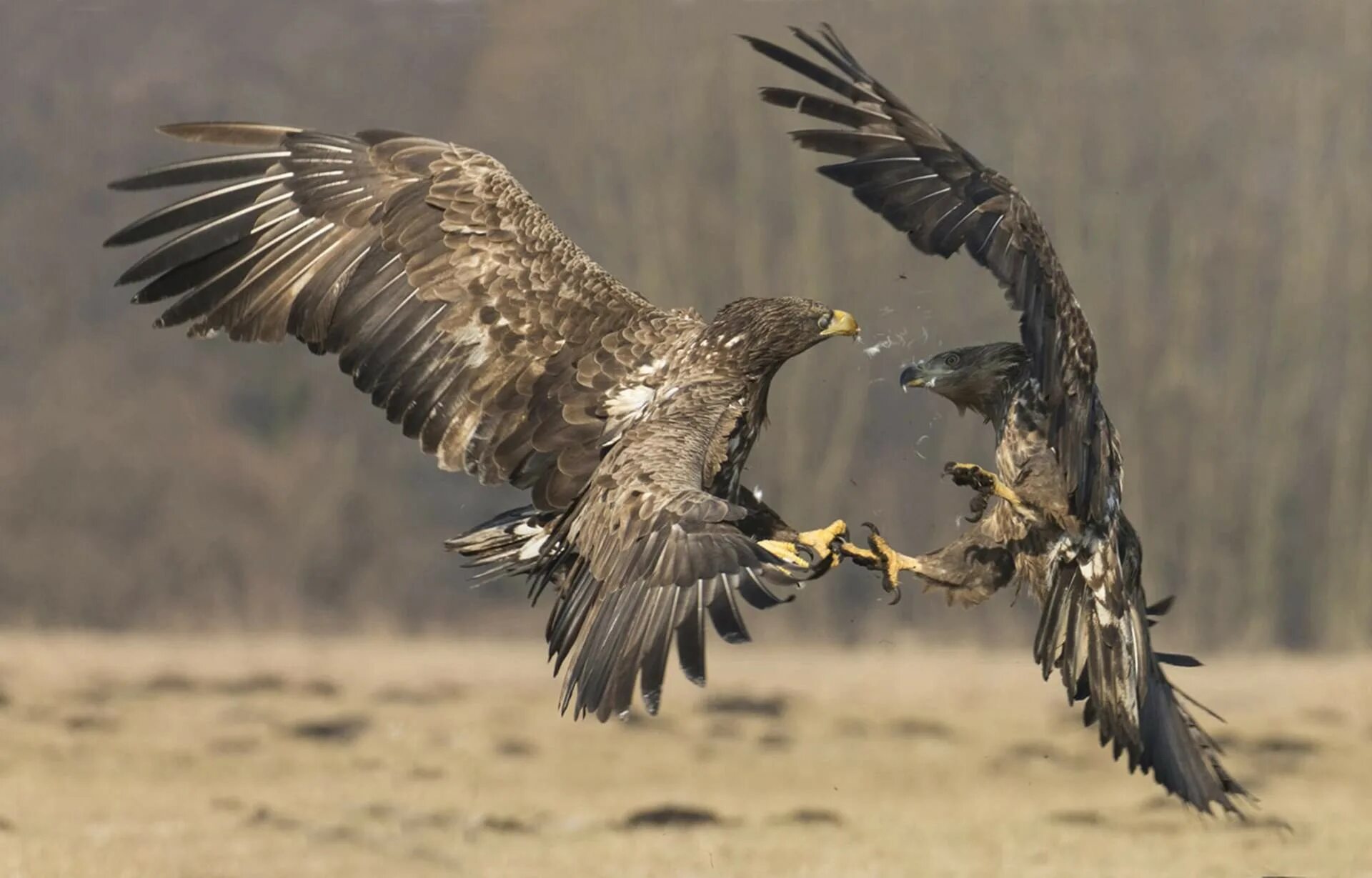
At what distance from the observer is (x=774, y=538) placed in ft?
23.3

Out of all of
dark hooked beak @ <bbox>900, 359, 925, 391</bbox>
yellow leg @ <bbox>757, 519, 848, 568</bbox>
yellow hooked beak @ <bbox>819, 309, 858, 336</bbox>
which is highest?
yellow hooked beak @ <bbox>819, 309, 858, 336</bbox>

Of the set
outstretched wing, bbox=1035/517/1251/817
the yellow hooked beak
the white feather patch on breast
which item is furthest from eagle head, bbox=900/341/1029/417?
the white feather patch on breast

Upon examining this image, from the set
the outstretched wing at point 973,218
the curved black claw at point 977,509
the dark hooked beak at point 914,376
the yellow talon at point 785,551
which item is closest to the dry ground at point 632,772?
the curved black claw at point 977,509

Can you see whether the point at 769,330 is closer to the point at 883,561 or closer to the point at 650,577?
the point at 883,561

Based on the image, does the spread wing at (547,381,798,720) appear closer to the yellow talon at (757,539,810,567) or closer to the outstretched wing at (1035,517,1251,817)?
the yellow talon at (757,539,810,567)

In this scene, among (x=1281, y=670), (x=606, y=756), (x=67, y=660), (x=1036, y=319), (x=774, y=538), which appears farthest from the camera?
(x=1281, y=670)

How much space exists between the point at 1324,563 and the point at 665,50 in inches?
499

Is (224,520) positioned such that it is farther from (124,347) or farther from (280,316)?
(280,316)

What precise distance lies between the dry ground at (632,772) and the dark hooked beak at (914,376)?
12.8 ft

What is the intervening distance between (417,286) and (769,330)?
1362 mm

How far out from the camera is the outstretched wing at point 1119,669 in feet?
23.0

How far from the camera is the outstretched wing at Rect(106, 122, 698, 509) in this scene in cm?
722

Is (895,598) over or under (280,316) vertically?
under

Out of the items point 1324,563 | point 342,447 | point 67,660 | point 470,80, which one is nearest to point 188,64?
point 470,80
